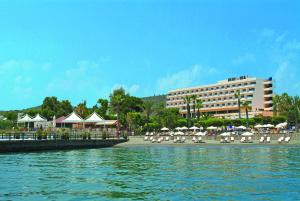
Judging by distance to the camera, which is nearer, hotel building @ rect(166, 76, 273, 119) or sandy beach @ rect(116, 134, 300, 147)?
sandy beach @ rect(116, 134, 300, 147)

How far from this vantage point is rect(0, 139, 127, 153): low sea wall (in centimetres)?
6026

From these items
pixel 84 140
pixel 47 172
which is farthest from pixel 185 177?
pixel 84 140

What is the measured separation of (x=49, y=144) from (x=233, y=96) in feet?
383

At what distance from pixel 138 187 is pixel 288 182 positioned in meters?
8.28

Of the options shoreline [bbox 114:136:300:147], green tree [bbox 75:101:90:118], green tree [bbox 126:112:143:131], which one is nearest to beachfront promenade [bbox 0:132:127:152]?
shoreline [bbox 114:136:300:147]

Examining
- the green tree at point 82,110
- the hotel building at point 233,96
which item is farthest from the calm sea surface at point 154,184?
the hotel building at point 233,96

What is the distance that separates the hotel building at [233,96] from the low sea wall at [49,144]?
89.9 meters

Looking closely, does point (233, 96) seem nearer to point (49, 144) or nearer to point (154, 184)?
point (49, 144)

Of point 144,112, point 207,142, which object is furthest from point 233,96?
point 207,142

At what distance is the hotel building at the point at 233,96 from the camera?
167125mm

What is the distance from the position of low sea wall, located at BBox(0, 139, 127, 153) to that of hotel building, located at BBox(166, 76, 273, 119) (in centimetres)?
8990

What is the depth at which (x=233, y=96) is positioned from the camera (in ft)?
570

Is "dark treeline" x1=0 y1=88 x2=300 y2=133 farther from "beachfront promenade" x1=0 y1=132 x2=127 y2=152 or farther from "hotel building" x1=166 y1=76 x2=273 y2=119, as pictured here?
"beachfront promenade" x1=0 y1=132 x2=127 y2=152

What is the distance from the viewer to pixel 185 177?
27859 mm
